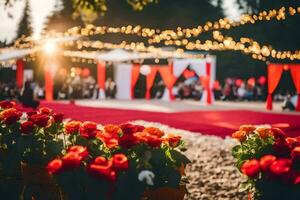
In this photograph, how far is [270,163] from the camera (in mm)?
3018

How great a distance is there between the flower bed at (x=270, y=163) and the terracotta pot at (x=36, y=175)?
1585 mm

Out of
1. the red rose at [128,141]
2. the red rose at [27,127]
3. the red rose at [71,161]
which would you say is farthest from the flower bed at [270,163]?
the red rose at [27,127]

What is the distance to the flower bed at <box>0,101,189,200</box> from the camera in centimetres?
302

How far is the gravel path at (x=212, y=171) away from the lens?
5.88 meters

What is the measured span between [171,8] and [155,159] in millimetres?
32078

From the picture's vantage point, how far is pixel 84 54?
22.6 meters

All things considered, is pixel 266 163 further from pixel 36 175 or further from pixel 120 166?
pixel 36 175

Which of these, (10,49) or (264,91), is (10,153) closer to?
(10,49)

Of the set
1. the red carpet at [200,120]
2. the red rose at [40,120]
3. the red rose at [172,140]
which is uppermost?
the red rose at [40,120]

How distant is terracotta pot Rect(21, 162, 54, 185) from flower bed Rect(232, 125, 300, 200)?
5.20ft

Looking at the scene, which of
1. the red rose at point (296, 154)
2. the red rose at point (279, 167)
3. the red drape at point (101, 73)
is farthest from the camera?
the red drape at point (101, 73)

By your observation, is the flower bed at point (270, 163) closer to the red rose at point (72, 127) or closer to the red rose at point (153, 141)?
the red rose at point (153, 141)

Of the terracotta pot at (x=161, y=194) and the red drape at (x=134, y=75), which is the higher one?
the red drape at (x=134, y=75)

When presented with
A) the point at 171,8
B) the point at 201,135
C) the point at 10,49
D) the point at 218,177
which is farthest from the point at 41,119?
the point at 171,8
